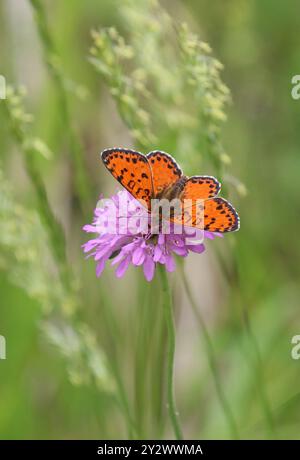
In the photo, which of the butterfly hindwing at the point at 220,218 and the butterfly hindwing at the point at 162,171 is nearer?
the butterfly hindwing at the point at 220,218

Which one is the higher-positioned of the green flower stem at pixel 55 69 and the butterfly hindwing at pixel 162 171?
the green flower stem at pixel 55 69

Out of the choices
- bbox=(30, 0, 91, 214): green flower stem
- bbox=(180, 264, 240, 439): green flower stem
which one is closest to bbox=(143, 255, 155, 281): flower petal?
bbox=(180, 264, 240, 439): green flower stem

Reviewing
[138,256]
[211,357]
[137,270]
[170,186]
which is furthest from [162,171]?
[137,270]

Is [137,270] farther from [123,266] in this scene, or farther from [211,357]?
[123,266]

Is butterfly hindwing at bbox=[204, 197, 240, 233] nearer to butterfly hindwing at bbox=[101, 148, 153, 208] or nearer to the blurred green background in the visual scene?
butterfly hindwing at bbox=[101, 148, 153, 208]

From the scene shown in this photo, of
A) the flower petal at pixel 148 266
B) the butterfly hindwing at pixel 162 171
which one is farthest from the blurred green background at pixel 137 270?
the flower petal at pixel 148 266

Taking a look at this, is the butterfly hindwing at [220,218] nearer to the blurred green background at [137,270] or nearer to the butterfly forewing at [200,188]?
the butterfly forewing at [200,188]
